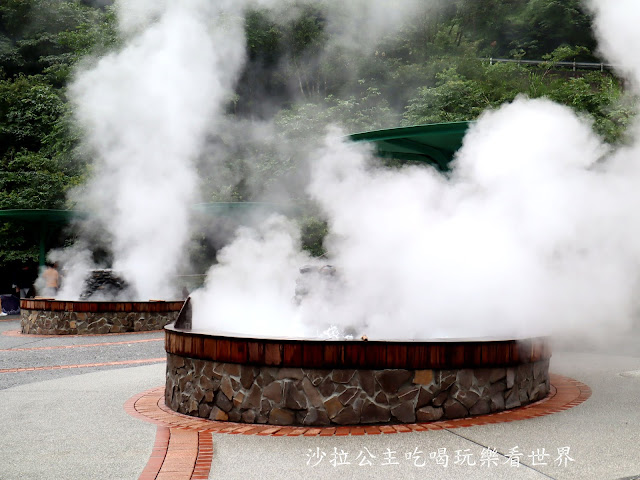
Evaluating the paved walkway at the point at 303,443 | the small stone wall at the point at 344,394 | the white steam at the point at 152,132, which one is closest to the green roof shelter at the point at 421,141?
the paved walkway at the point at 303,443

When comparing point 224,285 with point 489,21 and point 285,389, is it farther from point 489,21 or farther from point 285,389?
point 489,21

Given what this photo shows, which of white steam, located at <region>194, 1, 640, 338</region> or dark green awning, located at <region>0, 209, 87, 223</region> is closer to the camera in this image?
white steam, located at <region>194, 1, 640, 338</region>

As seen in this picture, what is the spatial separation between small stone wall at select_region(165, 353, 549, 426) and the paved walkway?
0.43ft

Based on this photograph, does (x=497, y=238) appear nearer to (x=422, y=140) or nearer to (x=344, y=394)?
(x=344, y=394)

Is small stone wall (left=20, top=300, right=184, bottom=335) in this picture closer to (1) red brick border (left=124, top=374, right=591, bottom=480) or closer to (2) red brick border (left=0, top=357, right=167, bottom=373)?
(2) red brick border (left=0, top=357, right=167, bottom=373)

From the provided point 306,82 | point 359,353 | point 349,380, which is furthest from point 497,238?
point 306,82

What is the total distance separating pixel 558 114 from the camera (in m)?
7.01

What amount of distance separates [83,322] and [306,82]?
723 inches

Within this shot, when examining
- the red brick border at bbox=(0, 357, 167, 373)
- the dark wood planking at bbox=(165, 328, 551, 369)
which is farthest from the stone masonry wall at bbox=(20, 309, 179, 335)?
the dark wood planking at bbox=(165, 328, 551, 369)

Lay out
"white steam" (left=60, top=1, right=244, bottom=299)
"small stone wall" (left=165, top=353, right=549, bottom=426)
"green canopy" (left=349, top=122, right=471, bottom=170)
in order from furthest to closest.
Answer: "white steam" (left=60, top=1, right=244, bottom=299), "green canopy" (left=349, top=122, right=471, bottom=170), "small stone wall" (left=165, top=353, right=549, bottom=426)

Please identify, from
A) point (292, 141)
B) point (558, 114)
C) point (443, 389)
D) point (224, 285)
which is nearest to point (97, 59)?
point (292, 141)

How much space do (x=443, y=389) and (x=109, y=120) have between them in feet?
64.5

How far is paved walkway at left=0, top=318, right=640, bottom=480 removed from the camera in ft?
12.4

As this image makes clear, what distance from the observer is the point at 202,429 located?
4.89 meters
